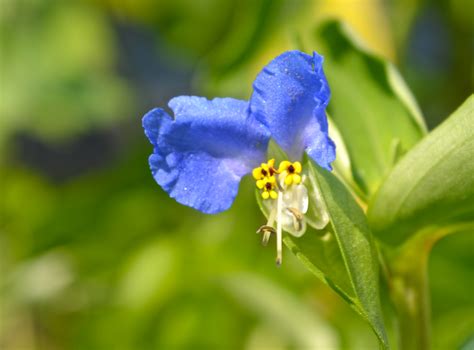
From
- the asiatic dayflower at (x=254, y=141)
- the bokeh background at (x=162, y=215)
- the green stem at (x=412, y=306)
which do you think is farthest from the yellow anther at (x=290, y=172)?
the bokeh background at (x=162, y=215)

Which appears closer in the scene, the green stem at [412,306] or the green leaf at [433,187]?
the green leaf at [433,187]

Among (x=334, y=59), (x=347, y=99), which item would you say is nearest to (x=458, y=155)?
(x=347, y=99)

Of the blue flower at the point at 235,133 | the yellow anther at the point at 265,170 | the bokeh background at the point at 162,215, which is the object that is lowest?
the yellow anther at the point at 265,170

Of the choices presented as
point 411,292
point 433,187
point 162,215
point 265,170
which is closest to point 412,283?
point 411,292

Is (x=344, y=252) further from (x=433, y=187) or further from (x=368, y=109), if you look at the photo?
(x=368, y=109)

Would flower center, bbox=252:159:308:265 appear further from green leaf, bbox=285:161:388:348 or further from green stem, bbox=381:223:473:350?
green stem, bbox=381:223:473:350

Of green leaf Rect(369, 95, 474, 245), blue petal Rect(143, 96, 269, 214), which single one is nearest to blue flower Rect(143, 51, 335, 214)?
blue petal Rect(143, 96, 269, 214)

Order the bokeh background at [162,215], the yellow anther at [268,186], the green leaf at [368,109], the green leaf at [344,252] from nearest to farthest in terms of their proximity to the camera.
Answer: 1. the green leaf at [344,252]
2. the yellow anther at [268,186]
3. the green leaf at [368,109]
4. the bokeh background at [162,215]

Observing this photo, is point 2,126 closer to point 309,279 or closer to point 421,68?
point 309,279

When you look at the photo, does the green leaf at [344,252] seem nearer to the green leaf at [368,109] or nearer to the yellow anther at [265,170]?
the yellow anther at [265,170]
